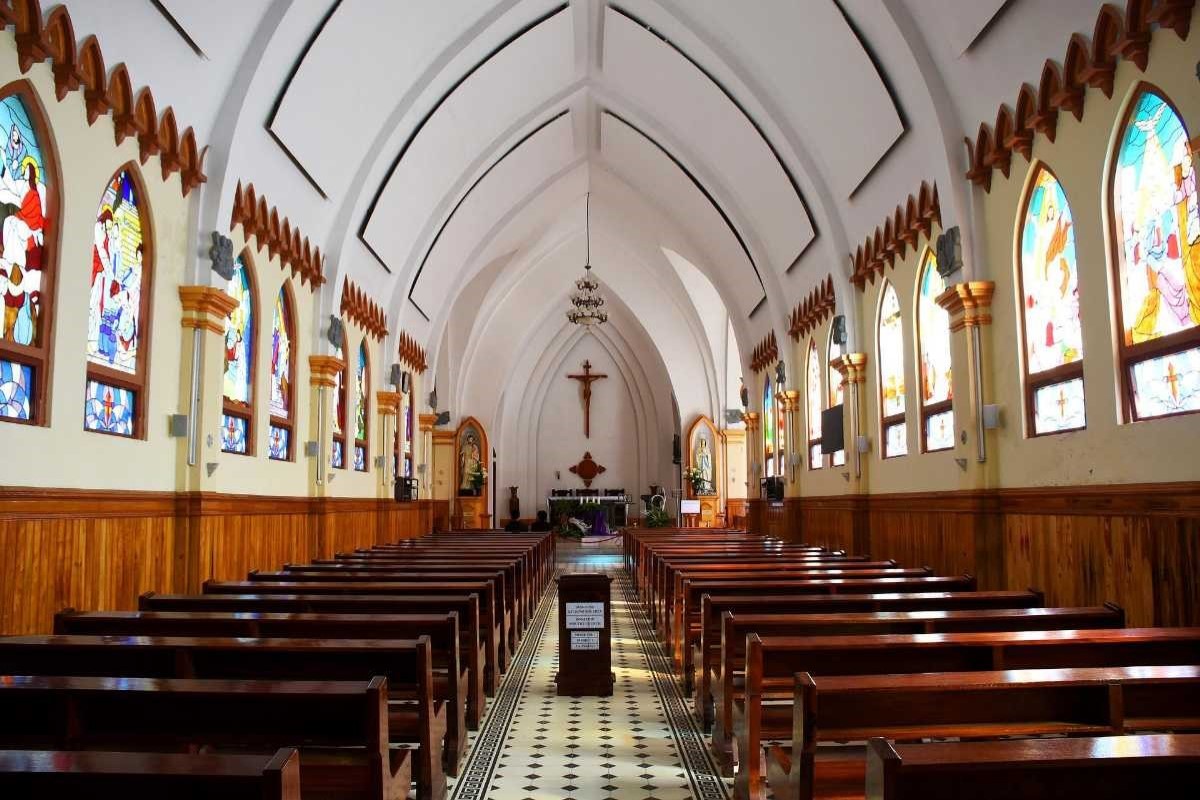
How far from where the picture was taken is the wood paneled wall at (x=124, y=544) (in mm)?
5840

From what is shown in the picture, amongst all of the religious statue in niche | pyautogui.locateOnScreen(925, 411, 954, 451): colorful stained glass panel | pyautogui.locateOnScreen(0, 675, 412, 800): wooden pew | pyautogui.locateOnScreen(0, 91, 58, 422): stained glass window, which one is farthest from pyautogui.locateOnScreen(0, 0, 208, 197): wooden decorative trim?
the religious statue in niche

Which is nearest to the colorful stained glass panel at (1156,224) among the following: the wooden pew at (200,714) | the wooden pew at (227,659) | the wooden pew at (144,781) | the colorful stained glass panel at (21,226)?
the wooden pew at (227,659)

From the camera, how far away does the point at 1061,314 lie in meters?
7.21

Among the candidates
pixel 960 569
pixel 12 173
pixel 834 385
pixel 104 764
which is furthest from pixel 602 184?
pixel 104 764

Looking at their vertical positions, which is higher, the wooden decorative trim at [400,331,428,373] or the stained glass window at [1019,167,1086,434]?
the wooden decorative trim at [400,331,428,373]

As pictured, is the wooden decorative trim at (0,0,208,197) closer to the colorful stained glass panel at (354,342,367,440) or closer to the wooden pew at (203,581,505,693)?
the wooden pew at (203,581,505,693)

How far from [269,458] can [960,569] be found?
7896 millimetres

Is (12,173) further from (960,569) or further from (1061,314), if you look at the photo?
(960,569)

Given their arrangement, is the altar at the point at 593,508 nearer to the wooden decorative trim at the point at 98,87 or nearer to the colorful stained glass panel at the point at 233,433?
the colorful stained glass panel at the point at 233,433

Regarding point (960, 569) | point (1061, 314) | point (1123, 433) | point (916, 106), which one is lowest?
point (960, 569)

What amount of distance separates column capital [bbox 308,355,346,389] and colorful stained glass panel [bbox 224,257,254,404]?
5.86 feet

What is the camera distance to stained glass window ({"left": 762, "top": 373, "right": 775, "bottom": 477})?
58.9 ft

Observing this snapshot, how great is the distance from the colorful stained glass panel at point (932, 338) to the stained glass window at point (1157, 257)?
9.97ft

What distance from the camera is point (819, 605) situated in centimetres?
537
